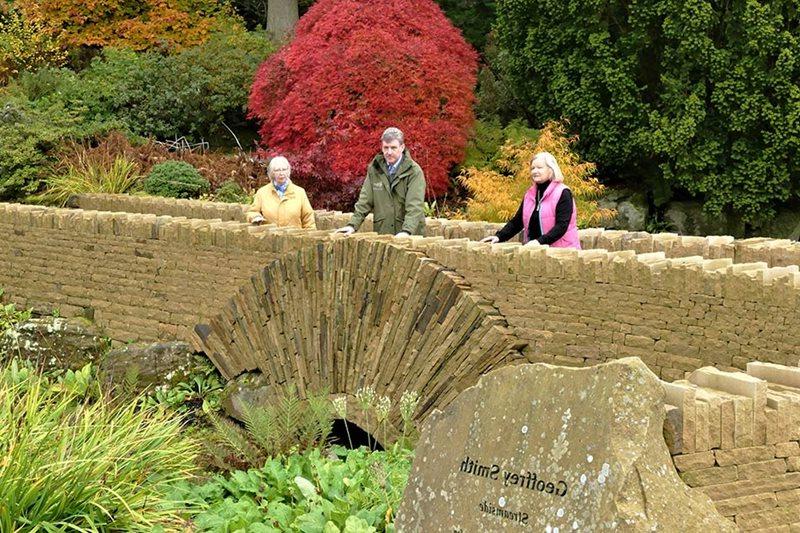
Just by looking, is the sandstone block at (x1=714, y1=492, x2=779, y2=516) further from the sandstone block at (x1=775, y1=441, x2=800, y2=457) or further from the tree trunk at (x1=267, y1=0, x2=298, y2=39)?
the tree trunk at (x1=267, y1=0, x2=298, y2=39)

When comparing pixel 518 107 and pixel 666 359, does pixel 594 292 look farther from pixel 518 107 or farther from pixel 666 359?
pixel 518 107

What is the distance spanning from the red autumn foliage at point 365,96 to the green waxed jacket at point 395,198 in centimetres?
619

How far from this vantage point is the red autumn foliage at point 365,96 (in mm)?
17594

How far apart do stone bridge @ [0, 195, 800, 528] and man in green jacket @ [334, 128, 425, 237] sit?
1.08ft

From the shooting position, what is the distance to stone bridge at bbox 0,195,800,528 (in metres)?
5.36

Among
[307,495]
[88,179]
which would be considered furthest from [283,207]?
[88,179]

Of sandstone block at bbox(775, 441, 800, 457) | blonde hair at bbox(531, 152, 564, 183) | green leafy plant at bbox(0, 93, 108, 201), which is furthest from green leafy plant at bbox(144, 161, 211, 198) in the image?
sandstone block at bbox(775, 441, 800, 457)

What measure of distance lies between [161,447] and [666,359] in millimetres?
3387

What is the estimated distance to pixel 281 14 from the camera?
2491 centimetres

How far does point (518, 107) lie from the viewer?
830 inches

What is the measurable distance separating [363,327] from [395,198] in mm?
1308

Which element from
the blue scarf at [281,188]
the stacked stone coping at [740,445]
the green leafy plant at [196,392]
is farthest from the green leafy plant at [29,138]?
the stacked stone coping at [740,445]

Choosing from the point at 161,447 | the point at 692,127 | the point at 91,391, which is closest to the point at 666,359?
the point at 161,447

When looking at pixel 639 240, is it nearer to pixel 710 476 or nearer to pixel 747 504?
pixel 747 504
